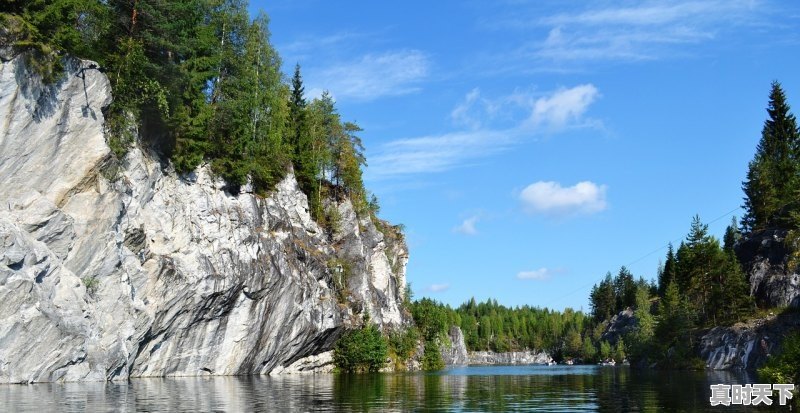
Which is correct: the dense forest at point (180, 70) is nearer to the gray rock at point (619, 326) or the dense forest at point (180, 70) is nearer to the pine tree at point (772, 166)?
the pine tree at point (772, 166)

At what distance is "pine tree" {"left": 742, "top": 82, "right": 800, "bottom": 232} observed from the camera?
4358 inches

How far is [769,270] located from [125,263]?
90.0 meters

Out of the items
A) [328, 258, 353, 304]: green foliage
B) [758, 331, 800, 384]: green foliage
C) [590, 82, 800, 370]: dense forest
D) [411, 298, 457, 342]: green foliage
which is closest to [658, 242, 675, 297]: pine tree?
[590, 82, 800, 370]: dense forest

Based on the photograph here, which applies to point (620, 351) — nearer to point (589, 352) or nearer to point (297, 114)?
point (589, 352)

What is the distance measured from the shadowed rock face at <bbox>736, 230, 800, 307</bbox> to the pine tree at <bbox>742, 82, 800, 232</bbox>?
15.2 feet

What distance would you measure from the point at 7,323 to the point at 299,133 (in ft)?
178

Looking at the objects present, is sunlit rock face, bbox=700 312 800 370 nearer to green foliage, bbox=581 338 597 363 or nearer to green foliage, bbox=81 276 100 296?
green foliage, bbox=81 276 100 296

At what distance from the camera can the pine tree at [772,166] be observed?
363 feet

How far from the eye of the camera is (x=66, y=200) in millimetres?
45500

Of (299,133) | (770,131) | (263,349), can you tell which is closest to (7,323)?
(263,349)

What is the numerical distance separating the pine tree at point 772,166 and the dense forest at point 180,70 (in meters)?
77.5

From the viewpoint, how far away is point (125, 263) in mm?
49844

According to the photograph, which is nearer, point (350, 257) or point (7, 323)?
point (7, 323)

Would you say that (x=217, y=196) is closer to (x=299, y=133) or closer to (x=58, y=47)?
(x=58, y=47)
